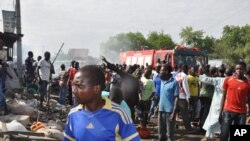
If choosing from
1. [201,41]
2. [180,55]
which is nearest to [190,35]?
[201,41]

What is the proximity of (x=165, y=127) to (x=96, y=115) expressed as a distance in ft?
17.2

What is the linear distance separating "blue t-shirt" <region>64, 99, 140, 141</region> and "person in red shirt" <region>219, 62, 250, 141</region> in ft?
15.5

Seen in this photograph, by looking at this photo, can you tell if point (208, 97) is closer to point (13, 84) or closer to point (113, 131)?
point (13, 84)

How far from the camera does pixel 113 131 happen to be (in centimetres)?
279

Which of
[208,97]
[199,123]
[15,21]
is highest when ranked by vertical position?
[15,21]

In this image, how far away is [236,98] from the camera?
283 inches

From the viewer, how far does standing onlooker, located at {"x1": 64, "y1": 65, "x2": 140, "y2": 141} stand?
2.78m

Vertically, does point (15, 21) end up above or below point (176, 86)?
above

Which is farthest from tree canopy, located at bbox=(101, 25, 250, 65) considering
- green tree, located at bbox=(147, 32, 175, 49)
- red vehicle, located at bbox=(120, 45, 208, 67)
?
red vehicle, located at bbox=(120, 45, 208, 67)

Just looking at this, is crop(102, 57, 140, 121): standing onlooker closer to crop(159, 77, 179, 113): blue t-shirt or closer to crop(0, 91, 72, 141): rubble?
crop(159, 77, 179, 113): blue t-shirt

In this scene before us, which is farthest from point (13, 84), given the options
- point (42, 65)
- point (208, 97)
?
point (208, 97)

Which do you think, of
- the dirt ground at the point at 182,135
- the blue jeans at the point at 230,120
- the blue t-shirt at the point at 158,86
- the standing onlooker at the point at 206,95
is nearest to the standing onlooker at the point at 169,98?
the blue jeans at the point at 230,120

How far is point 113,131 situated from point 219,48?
81.8 metres

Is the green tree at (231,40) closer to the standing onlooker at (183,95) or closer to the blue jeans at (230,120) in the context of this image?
the standing onlooker at (183,95)
